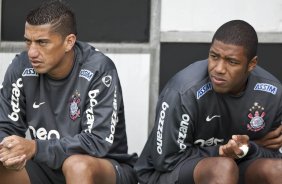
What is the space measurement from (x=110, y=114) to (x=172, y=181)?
501mm

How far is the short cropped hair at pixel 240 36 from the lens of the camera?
14.3ft

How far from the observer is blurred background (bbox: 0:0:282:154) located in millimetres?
5375

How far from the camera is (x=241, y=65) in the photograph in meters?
4.38

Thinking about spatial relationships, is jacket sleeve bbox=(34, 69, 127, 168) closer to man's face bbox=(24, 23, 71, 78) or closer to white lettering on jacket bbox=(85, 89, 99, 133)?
white lettering on jacket bbox=(85, 89, 99, 133)

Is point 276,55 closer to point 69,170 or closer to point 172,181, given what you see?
point 172,181

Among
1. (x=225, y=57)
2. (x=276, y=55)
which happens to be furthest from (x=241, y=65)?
(x=276, y=55)

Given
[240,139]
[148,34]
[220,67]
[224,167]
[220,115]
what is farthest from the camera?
[148,34]

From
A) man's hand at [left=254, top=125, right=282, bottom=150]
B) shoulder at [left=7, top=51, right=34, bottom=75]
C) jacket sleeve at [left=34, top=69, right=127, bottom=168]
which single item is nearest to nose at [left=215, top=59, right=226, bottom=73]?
man's hand at [left=254, top=125, right=282, bottom=150]

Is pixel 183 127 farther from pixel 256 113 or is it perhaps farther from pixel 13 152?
pixel 13 152

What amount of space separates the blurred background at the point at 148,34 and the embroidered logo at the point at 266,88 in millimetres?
918

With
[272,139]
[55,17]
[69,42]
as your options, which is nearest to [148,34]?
[69,42]

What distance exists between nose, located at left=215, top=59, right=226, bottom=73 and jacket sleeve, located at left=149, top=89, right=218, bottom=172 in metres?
0.21

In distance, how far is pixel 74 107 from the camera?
14.8 ft

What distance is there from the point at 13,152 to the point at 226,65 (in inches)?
48.1
